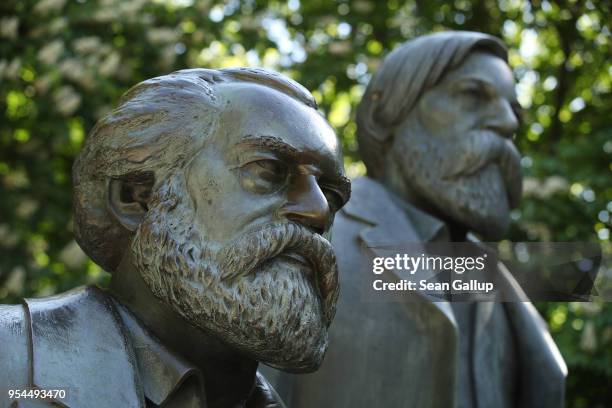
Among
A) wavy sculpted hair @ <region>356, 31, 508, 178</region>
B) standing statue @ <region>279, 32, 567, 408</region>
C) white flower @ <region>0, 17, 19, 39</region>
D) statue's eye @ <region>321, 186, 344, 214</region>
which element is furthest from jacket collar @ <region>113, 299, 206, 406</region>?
white flower @ <region>0, 17, 19, 39</region>

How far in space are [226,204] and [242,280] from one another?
186 millimetres

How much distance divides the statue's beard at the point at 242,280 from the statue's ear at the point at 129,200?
0.25ft

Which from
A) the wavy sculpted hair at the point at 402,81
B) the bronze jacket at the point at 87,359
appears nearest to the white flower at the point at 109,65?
the wavy sculpted hair at the point at 402,81

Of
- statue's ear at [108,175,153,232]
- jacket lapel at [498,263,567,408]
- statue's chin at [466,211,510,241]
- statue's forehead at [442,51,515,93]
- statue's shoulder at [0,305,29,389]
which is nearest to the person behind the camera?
statue's shoulder at [0,305,29,389]

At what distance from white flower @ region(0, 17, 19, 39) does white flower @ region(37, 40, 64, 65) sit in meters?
0.19

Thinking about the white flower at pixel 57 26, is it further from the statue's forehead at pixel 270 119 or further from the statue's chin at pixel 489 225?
the statue's forehead at pixel 270 119

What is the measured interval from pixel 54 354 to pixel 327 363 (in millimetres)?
1683

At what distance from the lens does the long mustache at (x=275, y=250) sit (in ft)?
9.95

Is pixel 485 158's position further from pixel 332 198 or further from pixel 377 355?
A: pixel 332 198

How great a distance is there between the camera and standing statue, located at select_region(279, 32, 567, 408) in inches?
177

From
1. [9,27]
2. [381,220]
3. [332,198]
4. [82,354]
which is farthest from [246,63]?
[82,354]

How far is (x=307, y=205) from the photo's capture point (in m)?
3.14

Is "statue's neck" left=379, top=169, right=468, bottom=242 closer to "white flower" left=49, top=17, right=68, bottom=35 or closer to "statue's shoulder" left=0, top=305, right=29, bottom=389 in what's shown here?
"statue's shoulder" left=0, top=305, right=29, bottom=389

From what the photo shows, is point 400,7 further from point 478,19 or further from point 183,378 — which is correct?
point 183,378
